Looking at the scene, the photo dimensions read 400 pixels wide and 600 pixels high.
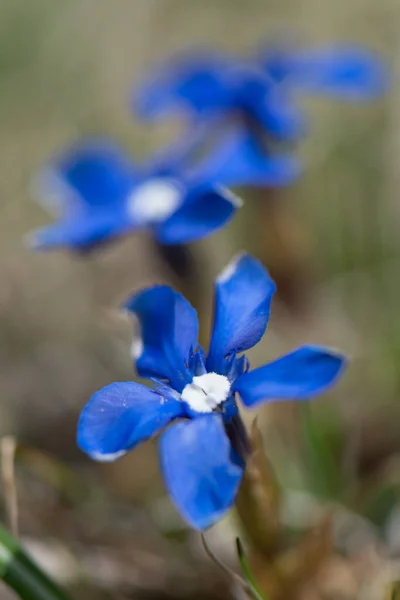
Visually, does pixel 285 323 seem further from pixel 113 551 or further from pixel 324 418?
pixel 113 551

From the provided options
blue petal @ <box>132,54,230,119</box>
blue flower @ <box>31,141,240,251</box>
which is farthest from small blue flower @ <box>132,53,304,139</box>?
blue flower @ <box>31,141,240,251</box>

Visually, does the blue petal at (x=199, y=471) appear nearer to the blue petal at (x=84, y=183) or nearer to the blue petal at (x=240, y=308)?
the blue petal at (x=240, y=308)

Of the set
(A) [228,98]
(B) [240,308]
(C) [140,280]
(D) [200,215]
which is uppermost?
(A) [228,98]

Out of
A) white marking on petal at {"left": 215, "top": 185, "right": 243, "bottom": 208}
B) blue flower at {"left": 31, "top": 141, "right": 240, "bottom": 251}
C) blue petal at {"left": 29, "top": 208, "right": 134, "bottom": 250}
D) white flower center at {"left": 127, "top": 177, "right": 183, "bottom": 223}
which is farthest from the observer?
white flower center at {"left": 127, "top": 177, "right": 183, "bottom": 223}

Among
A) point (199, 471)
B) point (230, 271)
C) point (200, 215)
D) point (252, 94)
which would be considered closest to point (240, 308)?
point (230, 271)

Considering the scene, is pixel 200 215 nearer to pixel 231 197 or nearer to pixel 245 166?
pixel 231 197

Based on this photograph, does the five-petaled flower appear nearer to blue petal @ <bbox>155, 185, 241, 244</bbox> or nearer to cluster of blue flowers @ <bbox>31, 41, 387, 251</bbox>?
cluster of blue flowers @ <bbox>31, 41, 387, 251</bbox>

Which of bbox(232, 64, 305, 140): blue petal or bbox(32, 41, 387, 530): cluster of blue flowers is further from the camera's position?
bbox(232, 64, 305, 140): blue petal
